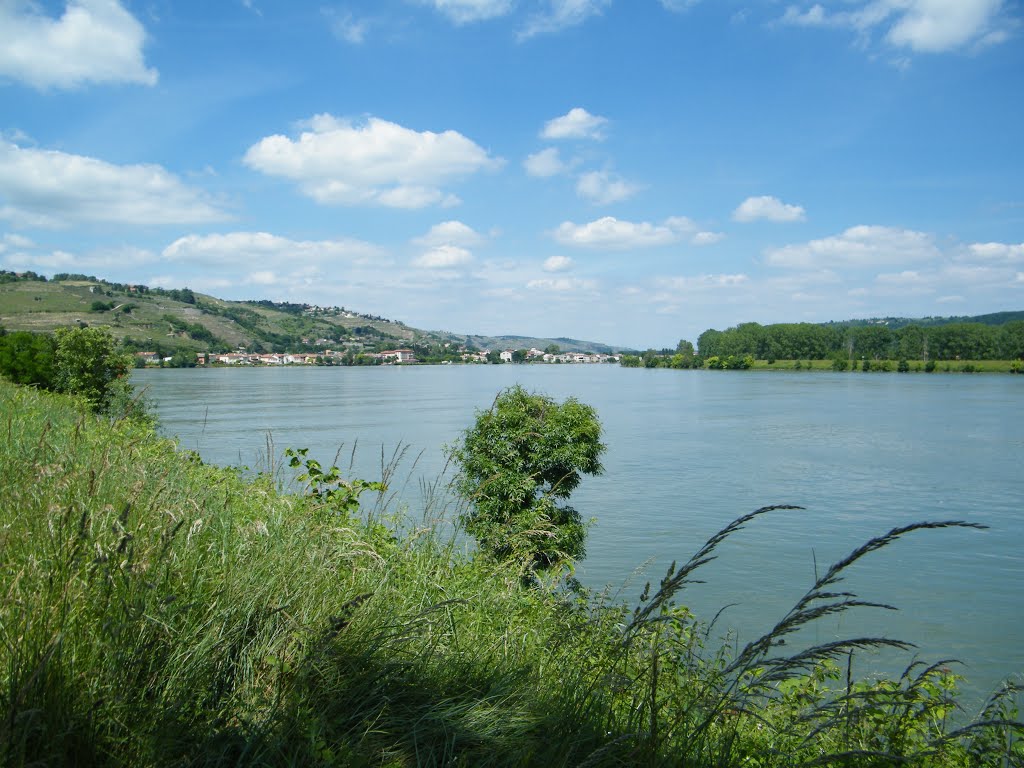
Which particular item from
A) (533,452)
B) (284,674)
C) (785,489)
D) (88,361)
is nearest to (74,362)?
(88,361)

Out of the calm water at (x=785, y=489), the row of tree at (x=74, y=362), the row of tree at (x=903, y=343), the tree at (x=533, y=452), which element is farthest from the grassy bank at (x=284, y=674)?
the row of tree at (x=903, y=343)

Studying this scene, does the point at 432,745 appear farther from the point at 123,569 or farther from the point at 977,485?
the point at 977,485

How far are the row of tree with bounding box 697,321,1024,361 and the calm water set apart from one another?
323 feet

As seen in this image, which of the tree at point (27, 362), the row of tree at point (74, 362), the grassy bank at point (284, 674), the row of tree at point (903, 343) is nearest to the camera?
the grassy bank at point (284, 674)

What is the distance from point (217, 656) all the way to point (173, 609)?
1.00ft

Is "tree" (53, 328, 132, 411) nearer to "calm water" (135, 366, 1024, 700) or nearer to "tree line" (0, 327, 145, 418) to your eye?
"tree line" (0, 327, 145, 418)

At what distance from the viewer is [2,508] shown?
129 inches

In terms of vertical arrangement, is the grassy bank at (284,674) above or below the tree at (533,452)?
above

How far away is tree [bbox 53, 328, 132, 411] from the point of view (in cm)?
4259

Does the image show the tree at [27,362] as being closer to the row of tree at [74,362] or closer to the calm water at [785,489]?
the row of tree at [74,362]

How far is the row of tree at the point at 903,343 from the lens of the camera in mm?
161250

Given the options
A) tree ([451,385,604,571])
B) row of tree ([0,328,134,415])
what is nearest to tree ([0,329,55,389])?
row of tree ([0,328,134,415])

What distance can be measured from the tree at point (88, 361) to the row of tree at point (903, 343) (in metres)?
178

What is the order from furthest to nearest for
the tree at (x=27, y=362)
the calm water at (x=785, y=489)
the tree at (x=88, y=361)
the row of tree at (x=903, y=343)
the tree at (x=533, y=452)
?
the row of tree at (x=903, y=343) < the tree at (x=27, y=362) < the tree at (x=88, y=361) < the tree at (x=533, y=452) < the calm water at (x=785, y=489)
